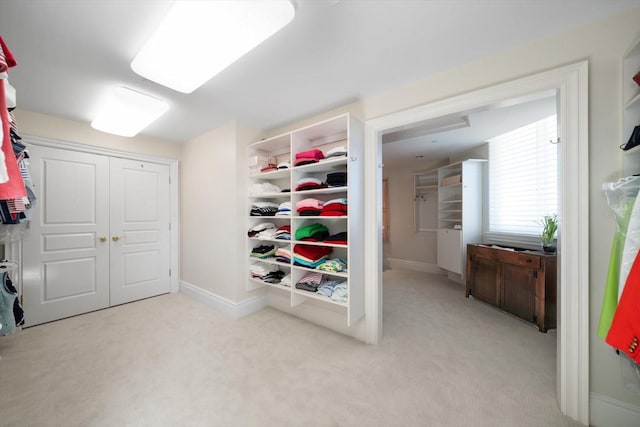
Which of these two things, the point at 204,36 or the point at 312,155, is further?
the point at 312,155

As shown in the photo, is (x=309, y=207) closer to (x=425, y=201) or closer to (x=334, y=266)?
(x=334, y=266)

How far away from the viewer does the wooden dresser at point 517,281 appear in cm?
242

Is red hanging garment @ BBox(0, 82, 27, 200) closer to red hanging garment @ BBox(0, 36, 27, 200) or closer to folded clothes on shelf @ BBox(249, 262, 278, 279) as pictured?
red hanging garment @ BBox(0, 36, 27, 200)

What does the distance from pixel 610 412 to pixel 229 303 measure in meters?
3.07

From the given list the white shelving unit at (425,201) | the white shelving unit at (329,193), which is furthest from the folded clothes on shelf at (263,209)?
the white shelving unit at (425,201)

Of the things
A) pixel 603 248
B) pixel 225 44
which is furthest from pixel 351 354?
pixel 225 44

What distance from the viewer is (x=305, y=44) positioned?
1435 mm

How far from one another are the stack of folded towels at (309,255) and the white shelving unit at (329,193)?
0.05m

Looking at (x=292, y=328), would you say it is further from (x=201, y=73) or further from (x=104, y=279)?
(x=104, y=279)

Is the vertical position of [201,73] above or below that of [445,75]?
below

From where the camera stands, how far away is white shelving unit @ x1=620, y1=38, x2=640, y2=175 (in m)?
1.20

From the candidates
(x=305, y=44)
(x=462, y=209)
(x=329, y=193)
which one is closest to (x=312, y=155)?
(x=329, y=193)

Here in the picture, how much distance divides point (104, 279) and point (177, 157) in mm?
1911

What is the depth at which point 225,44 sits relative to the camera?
1.20m
